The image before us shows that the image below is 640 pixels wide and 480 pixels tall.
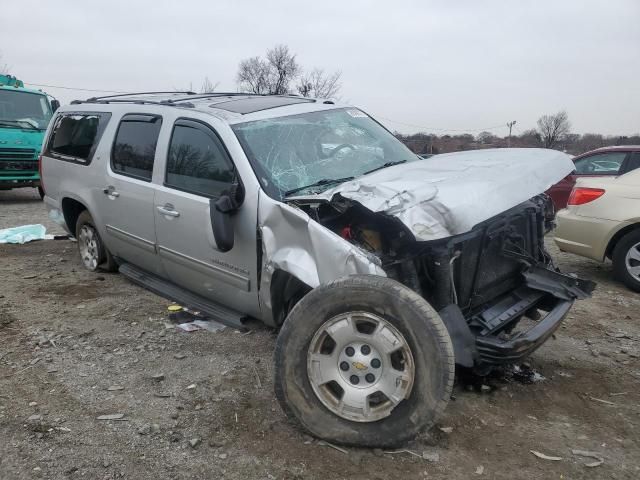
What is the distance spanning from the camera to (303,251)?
10.2 feet

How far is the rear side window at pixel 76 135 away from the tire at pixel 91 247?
624 millimetres

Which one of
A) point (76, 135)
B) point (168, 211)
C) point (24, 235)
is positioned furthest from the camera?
point (24, 235)

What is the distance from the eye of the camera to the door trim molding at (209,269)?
3.73m

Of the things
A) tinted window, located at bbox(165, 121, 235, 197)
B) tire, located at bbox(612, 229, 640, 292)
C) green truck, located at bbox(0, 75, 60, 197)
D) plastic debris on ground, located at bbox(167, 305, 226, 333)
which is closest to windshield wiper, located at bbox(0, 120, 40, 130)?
green truck, located at bbox(0, 75, 60, 197)

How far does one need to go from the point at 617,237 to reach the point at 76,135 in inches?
227

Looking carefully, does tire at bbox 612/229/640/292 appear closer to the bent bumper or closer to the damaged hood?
the damaged hood

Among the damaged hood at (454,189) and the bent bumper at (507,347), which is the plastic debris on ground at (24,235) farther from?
the bent bumper at (507,347)

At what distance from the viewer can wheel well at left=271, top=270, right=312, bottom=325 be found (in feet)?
11.2

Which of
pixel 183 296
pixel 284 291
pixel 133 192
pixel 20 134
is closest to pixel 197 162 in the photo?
pixel 133 192

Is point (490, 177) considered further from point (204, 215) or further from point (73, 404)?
point (73, 404)

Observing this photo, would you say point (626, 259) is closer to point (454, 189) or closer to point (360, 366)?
point (454, 189)

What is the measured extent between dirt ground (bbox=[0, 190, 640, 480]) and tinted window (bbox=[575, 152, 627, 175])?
4.44 metres

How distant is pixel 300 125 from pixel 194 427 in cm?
228

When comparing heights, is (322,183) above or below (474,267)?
above
